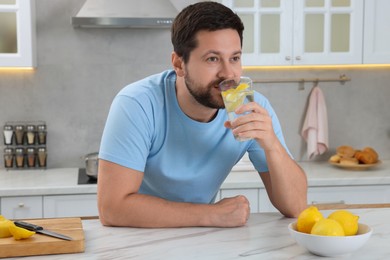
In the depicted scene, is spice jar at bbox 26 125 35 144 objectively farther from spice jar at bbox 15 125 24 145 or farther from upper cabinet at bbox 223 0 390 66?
upper cabinet at bbox 223 0 390 66

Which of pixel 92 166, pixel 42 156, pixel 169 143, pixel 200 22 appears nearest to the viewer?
pixel 200 22

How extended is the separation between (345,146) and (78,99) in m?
1.72

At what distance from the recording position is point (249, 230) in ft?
6.33

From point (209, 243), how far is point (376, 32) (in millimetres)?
2583

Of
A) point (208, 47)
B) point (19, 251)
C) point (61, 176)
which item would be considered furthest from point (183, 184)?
point (61, 176)

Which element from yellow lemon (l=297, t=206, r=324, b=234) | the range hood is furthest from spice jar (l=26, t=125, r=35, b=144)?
yellow lemon (l=297, t=206, r=324, b=234)

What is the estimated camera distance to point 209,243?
179 centimetres

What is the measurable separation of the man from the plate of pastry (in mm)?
1769

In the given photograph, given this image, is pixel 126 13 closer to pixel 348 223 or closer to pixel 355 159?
pixel 355 159

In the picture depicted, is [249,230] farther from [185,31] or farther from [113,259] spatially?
[185,31]

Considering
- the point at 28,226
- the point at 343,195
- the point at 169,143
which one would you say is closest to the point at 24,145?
the point at 343,195

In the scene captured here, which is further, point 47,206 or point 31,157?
point 31,157

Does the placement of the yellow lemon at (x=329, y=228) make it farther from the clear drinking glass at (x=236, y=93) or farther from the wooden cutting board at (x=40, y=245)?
the wooden cutting board at (x=40, y=245)

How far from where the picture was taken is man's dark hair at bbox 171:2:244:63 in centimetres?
206
